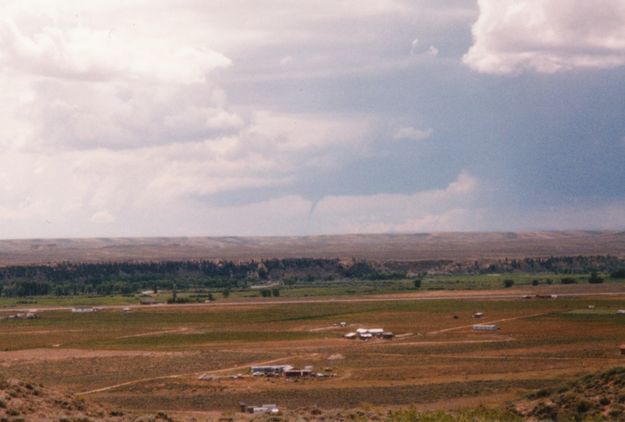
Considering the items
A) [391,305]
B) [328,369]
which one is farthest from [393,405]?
[391,305]

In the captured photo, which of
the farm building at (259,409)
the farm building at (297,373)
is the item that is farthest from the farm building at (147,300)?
the farm building at (259,409)

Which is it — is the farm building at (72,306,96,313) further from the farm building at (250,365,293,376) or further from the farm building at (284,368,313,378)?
the farm building at (284,368,313,378)

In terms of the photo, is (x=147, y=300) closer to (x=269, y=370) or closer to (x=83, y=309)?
(x=83, y=309)

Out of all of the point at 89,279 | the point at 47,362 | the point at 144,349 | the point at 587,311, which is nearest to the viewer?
the point at 47,362

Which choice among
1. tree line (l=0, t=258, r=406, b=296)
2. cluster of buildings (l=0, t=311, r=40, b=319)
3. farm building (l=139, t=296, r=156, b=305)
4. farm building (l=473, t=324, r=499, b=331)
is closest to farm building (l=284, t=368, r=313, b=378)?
farm building (l=473, t=324, r=499, b=331)

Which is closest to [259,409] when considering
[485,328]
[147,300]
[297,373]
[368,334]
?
[297,373]

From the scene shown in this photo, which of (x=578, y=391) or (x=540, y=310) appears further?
(x=540, y=310)

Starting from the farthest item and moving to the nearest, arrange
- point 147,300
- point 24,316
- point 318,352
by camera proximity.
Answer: point 147,300, point 24,316, point 318,352

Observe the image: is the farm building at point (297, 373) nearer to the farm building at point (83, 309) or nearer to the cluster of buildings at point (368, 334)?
the cluster of buildings at point (368, 334)

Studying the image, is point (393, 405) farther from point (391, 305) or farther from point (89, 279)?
point (89, 279)
